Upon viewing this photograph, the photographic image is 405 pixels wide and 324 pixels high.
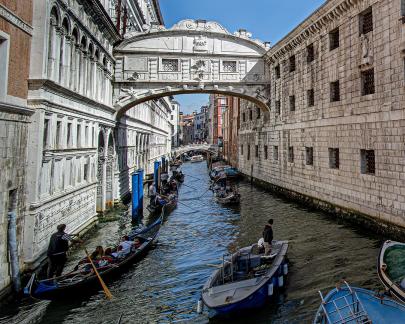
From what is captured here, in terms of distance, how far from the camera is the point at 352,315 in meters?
4.91

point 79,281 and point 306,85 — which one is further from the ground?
point 306,85

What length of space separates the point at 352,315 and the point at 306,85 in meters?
14.3

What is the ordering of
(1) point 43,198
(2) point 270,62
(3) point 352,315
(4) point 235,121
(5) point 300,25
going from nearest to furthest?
(3) point 352,315, (1) point 43,198, (5) point 300,25, (2) point 270,62, (4) point 235,121

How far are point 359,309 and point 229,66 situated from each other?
1731cm

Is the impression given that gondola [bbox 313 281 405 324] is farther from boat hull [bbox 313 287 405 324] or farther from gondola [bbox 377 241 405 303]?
gondola [bbox 377 241 405 303]

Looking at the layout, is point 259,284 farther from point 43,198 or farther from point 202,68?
point 202,68

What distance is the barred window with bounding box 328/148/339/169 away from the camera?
14.4 m

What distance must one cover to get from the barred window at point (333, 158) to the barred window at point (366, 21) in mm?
5049

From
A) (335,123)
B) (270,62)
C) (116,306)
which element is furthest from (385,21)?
(116,306)

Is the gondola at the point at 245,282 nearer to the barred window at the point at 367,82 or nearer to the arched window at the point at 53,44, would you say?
the arched window at the point at 53,44

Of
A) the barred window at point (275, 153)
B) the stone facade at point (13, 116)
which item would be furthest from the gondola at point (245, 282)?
the barred window at point (275, 153)

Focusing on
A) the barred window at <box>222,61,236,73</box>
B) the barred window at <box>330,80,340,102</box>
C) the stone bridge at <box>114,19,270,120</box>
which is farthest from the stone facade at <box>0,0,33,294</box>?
the barred window at <box>222,61,236,73</box>

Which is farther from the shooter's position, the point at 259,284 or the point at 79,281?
the point at 79,281

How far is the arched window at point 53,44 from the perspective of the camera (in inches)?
350
